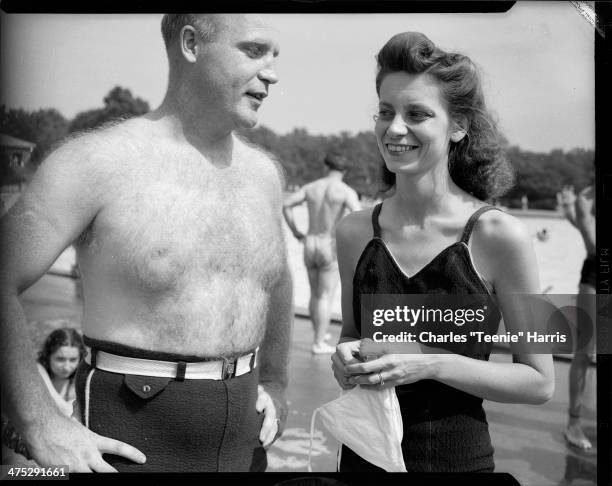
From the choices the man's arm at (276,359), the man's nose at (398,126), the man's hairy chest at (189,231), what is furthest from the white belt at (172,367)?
the man's nose at (398,126)

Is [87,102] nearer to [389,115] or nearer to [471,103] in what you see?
[389,115]

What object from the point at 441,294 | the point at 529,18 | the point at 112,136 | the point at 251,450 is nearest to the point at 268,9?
the point at 112,136

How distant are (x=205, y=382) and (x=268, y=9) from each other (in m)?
1.10

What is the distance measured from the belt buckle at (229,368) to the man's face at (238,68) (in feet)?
2.23

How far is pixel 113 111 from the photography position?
1.97 m

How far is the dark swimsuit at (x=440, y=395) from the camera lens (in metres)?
1.85

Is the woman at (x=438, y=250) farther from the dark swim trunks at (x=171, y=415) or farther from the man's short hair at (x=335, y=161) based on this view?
the dark swim trunks at (x=171, y=415)

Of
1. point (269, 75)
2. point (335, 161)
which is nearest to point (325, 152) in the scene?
point (335, 161)

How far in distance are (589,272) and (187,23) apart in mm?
1435

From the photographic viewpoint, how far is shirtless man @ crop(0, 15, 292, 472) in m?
1.87

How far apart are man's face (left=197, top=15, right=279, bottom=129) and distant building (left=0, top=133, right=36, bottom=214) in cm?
54

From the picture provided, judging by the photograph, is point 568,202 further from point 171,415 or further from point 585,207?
point 171,415

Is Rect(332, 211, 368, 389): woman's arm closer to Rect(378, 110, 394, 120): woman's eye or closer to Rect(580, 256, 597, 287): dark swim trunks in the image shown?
Rect(378, 110, 394, 120): woman's eye

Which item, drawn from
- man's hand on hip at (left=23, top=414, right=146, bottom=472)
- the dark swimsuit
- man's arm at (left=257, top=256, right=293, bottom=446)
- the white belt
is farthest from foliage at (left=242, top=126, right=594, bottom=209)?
man's hand on hip at (left=23, top=414, right=146, bottom=472)
